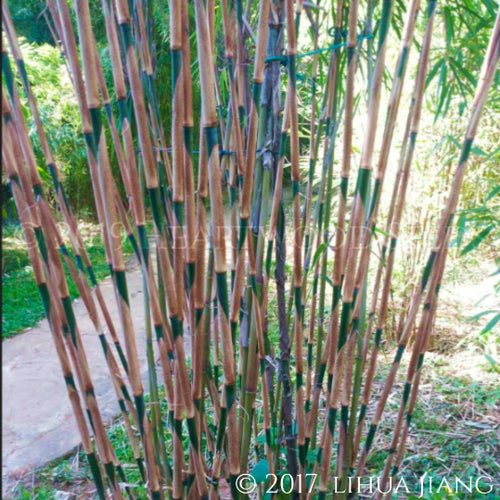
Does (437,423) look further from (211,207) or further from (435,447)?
(211,207)

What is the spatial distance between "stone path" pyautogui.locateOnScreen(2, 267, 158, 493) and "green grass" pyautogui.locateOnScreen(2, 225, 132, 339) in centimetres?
11

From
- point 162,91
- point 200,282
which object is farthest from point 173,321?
point 162,91

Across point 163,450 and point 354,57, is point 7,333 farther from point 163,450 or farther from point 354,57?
point 354,57

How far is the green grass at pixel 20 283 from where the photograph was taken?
123 inches

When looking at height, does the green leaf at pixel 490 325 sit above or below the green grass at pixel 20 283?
above

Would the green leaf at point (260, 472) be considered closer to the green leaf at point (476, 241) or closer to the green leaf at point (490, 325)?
the green leaf at point (490, 325)

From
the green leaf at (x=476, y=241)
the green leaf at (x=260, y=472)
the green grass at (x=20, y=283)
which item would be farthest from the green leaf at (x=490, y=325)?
the green grass at (x=20, y=283)

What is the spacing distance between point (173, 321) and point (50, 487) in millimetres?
1277

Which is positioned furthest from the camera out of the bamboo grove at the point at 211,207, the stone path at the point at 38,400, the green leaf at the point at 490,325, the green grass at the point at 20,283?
the green grass at the point at 20,283

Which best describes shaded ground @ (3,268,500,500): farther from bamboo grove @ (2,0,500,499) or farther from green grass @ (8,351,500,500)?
bamboo grove @ (2,0,500,499)

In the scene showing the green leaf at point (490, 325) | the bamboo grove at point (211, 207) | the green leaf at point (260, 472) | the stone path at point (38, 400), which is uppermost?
the bamboo grove at point (211, 207)

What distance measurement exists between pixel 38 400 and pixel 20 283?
5.65 ft

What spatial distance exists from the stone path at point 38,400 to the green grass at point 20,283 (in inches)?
4.3

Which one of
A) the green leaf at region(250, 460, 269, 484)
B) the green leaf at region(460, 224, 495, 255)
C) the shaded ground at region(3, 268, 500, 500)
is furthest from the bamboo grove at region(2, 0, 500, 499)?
the shaded ground at region(3, 268, 500, 500)
